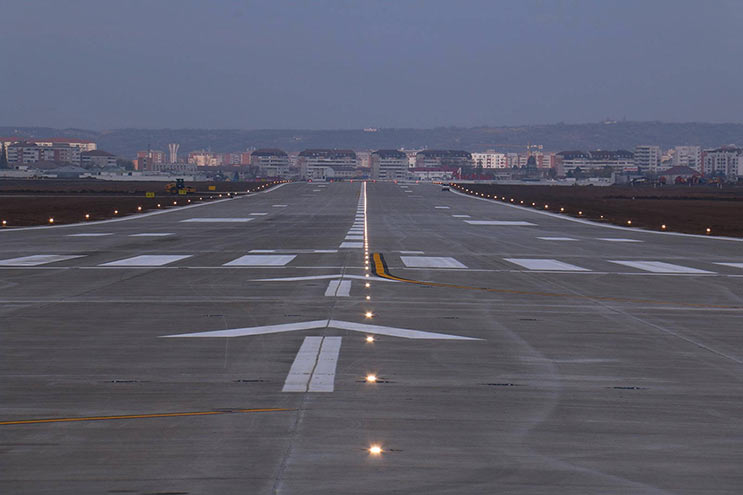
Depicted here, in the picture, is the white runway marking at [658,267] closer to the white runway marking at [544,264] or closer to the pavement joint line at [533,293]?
the white runway marking at [544,264]

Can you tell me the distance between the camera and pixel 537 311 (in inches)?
687

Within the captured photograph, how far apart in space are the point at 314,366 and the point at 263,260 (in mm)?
17268

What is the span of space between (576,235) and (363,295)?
26.8m

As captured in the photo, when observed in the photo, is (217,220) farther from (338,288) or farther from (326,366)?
(326,366)

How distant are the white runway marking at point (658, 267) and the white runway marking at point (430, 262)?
531cm

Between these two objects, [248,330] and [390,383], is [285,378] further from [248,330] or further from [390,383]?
[248,330]

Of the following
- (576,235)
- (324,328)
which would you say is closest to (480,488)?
(324,328)

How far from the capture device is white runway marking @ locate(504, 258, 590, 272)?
26.8 m

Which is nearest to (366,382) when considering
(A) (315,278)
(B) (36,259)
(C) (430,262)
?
(A) (315,278)

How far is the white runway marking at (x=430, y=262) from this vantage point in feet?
89.0

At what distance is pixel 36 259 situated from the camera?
28.3 m

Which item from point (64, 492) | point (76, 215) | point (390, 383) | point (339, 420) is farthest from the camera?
point (76, 215)

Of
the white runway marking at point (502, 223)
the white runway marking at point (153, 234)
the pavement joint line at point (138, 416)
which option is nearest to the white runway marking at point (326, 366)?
the pavement joint line at point (138, 416)

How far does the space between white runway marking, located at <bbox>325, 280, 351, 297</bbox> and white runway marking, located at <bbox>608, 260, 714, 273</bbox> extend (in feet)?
32.6
